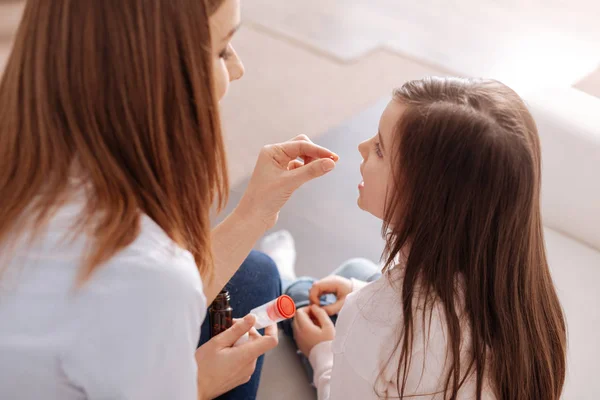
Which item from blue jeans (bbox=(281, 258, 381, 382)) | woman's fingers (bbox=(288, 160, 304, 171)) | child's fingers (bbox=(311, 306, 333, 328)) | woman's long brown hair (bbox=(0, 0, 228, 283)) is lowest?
blue jeans (bbox=(281, 258, 381, 382))

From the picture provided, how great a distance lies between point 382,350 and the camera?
939mm

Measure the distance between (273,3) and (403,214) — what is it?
1.91 m

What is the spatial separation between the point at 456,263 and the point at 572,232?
65 cm

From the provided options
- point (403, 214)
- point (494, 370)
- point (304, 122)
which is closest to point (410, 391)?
point (494, 370)

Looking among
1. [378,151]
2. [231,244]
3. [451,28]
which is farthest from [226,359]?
[451,28]

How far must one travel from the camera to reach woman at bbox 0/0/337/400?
0.66 m

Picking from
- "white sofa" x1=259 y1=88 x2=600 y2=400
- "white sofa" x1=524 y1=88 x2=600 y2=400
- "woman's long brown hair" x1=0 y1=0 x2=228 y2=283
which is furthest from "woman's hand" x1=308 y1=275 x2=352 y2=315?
"woman's long brown hair" x1=0 y1=0 x2=228 y2=283

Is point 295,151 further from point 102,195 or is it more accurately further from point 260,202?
point 102,195

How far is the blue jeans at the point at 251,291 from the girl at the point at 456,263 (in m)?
0.20

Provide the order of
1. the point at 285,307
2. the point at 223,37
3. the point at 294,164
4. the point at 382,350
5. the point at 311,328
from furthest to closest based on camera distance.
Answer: the point at 311,328
the point at 294,164
the point at 285,307
the point at 382,350
the point at 223,37

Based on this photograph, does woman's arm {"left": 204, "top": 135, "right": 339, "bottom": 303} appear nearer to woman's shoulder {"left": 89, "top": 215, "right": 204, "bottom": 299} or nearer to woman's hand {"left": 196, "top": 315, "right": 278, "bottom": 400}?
woman's hand {"left": 196, "top": 315, "right": 278, "bottom": 400}

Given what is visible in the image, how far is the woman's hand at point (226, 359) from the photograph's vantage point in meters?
1.02

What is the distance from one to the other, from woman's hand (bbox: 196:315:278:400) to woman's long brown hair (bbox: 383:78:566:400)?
251 mm

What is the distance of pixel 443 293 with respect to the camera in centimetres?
91
